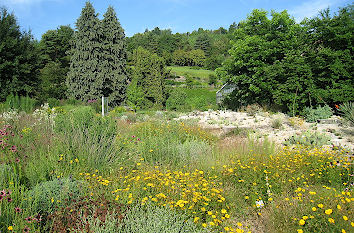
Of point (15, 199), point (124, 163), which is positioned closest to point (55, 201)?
point (15, 199)

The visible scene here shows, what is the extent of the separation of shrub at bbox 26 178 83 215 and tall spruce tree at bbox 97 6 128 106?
20.3 m

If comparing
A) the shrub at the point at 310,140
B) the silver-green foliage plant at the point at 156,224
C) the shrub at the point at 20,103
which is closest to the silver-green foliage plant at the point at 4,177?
the silver-green foliage plant at the point at 156,224

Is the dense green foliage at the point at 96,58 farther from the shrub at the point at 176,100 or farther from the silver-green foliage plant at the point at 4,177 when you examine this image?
the silver-green foliage plant at the point at 4,177

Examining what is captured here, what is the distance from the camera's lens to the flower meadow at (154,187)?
246 centimetres

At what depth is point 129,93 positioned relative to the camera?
67.7 ft

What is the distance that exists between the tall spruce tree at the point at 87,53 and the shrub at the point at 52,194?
66.3 feet

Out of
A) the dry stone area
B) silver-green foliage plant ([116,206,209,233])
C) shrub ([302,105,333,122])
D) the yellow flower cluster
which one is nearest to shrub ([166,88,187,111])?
the dry stone area

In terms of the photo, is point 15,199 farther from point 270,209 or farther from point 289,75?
point 289,75

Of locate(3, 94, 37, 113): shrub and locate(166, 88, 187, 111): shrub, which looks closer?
locate(3, 94, 37, 113): shrub

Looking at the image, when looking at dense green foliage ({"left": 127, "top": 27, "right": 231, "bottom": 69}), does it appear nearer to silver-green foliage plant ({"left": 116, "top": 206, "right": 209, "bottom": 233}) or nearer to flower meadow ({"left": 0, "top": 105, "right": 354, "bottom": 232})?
flower meadow ({"left": 0, "top": 105, "right": 354, "bottom": 232})

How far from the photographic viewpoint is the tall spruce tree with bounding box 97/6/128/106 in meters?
22.6

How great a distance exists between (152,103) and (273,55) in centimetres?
1072

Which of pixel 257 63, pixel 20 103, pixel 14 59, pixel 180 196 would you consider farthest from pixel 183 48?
pixel 180 196

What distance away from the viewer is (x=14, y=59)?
12914mm
